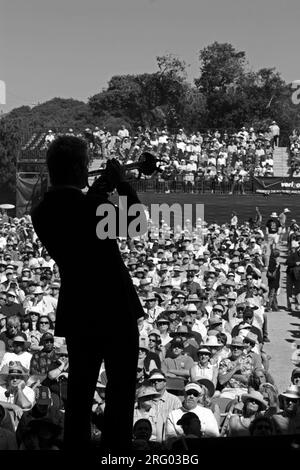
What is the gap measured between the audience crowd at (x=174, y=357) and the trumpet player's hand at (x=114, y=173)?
457 millimetres

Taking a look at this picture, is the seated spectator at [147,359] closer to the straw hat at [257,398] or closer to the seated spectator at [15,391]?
the seated spectator at [15,391]

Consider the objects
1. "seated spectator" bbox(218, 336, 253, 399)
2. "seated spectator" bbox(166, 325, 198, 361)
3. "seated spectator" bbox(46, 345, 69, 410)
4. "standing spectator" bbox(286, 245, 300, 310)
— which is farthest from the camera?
"standing spectator" bbox(286, 245, 300, 310)

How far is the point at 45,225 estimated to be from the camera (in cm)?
268

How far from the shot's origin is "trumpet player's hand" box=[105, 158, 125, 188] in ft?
8.87

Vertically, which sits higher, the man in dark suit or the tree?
the tree

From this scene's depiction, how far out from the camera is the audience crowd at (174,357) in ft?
17.2

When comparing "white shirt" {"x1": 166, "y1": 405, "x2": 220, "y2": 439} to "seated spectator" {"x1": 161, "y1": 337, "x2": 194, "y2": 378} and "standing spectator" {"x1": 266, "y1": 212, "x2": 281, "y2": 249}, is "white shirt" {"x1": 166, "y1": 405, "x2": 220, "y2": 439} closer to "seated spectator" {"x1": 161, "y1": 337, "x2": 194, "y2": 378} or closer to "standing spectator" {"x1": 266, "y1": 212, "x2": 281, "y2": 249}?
"seated spectator" {"x1": 161, "y1": 337, "x2": 194, "y2": 378}

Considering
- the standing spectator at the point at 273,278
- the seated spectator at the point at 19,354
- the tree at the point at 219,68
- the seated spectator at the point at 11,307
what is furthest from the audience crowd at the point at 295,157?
the seated spectator at the point at 19,354

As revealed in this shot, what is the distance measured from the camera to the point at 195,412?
5816mm

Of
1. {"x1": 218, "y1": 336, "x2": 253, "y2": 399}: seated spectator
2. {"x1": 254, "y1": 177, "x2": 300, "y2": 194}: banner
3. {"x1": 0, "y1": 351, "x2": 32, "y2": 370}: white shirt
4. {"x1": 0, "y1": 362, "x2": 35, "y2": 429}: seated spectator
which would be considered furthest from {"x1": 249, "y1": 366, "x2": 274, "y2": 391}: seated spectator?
{"x1": 254, "y1": 177, "x2": 300, "y2": 194}: banner

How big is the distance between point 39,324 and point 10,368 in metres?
1.71

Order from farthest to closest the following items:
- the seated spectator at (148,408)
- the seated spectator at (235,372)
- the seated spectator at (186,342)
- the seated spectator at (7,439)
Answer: the seated spectator at (186,342) → the seated spectator at (235,372) → the seated spectator at (148,408) → the seated spectator at (7,439)

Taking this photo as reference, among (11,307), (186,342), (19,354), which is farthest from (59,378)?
(11,307)

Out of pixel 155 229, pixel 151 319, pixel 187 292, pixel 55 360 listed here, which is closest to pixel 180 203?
pixel 155 229
